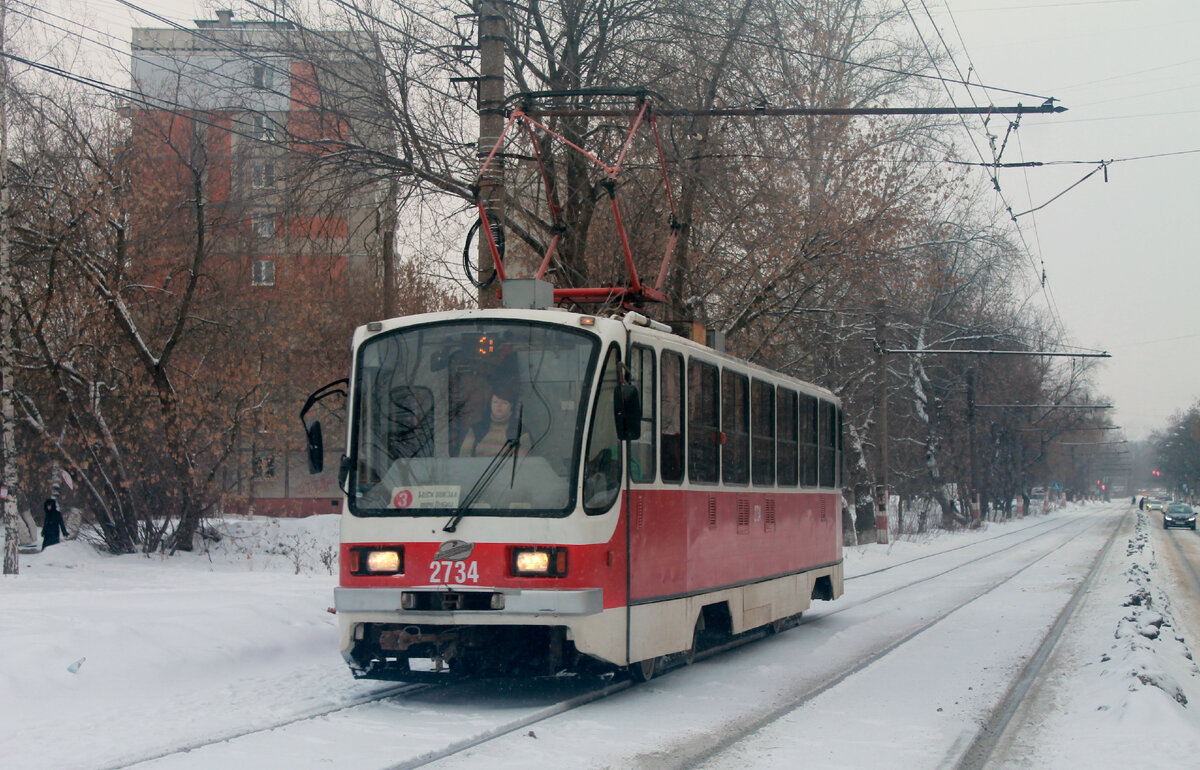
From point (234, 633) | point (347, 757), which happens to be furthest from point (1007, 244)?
point (347, 757)

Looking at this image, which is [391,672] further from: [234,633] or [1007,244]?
[1007,244]

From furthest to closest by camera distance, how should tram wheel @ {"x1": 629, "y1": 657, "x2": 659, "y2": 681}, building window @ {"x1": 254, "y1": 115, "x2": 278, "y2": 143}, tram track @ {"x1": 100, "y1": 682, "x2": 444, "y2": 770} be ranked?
1. building window @ {"x1": 254, "y1": 115, "x2": 278, "y2": 143}
2. tram wheel @ {"x1": 629, "y1": 657, "x2": 659, "y2": 681}
3. tram track @ {"x1": 100, "y1": 682, "x2": 444, "y2": 770}

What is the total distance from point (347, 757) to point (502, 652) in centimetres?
212

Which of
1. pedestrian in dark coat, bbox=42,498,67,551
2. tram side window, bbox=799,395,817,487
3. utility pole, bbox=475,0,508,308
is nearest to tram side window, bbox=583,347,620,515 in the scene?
utility pole, bbox=475,0,508,308

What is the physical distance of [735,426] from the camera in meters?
12.0

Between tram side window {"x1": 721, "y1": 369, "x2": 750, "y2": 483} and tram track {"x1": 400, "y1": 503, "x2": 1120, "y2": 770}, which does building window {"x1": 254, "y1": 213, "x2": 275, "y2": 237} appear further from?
tram track {"x1": 400, "y1": 503, "x2": 1120, "y2": 770}

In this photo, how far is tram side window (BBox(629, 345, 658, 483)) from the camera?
962cm

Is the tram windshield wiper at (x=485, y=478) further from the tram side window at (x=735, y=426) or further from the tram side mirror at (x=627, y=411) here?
the tram side window at (x=735, y=426)

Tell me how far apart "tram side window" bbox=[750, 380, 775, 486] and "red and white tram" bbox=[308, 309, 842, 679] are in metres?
2.15

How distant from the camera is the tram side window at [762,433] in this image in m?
12.6

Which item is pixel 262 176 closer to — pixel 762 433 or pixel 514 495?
pixel 762 433

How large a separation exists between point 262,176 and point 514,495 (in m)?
11.5

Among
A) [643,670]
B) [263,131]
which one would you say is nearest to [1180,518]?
[263,131]

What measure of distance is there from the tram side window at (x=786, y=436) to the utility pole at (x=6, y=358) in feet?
42.1
